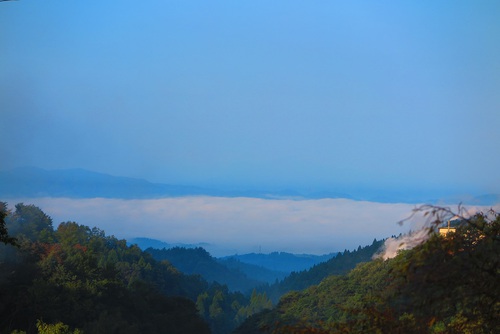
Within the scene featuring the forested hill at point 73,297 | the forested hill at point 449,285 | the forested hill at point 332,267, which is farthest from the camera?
the forested hill at point 332,267

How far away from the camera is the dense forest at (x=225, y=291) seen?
9047 mm

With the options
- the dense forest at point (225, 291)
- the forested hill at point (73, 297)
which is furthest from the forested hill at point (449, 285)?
the forested hill at point (73, 297)

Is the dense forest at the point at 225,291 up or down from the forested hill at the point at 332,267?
down

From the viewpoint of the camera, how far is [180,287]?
124062 mm

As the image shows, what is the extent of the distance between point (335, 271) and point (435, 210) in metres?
138

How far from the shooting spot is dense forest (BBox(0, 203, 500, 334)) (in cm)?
905

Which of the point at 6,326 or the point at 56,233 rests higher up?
the point at 56,233

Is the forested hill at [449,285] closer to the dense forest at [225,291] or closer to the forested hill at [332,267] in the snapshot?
the dense forest at [225,291]

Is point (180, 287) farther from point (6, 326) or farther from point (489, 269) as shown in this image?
point (489, 269)

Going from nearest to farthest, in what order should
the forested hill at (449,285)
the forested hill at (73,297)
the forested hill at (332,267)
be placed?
the forested hill at (449,285) < the forested hill at (73,297) < the forested hill at (332,267)

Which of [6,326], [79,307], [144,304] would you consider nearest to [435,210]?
[6,326]

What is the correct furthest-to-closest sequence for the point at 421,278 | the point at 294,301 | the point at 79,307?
the point at 294,301
the point at 79,307
the point at 421,278

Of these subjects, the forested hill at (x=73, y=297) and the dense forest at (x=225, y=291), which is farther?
the forested hill at (x=73, y=297)

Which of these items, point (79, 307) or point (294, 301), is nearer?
point (79, 307)
